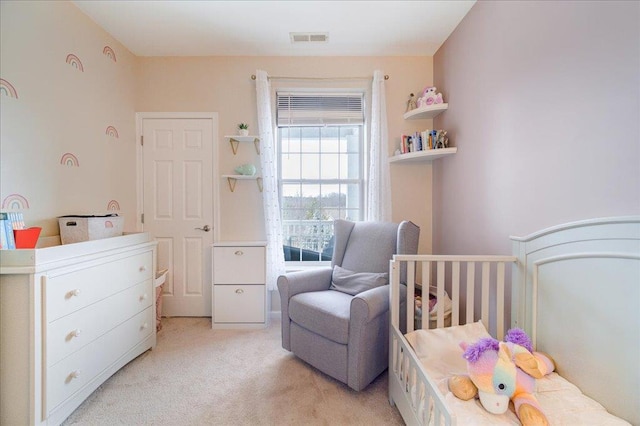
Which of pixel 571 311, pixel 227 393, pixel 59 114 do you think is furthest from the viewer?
pixel 59 114

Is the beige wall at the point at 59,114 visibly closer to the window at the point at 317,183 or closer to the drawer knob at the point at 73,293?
the drawer knob at the point at 73,293

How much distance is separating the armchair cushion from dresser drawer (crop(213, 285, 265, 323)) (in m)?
0.63

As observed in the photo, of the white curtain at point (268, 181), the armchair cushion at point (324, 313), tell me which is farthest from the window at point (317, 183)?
the armchair cushion at point (324, 313)

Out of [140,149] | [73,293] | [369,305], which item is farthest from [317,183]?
[73,293]

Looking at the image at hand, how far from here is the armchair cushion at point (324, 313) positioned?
1699mm

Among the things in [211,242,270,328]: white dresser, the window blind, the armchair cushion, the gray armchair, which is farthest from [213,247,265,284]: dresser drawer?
the window blind

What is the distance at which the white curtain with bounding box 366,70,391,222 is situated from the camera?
2637 mm

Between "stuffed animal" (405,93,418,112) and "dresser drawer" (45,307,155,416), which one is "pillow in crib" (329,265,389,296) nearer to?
"dresser drawer" (45,307,155,416)

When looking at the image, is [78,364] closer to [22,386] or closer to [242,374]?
[22,386]

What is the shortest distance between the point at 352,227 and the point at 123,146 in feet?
7.59

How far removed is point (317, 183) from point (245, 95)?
115 cm

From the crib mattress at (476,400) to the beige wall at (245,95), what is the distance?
4.88 ft

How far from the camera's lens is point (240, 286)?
2.54m

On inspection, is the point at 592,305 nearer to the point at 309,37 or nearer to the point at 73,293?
the point at 73,293
